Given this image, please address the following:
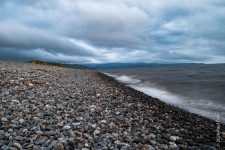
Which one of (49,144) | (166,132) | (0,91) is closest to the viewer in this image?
(49,144)

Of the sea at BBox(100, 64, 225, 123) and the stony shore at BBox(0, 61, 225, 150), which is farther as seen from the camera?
the sea at BBox(100, 64, 225, 123)

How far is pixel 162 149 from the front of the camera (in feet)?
19.9

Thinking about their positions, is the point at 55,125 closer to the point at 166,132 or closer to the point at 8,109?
the point at 8,109

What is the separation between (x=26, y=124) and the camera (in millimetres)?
7004

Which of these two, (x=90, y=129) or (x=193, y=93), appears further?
(x=193, y=93)

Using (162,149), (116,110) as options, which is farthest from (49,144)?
(116,110)

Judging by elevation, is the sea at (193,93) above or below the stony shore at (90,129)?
below

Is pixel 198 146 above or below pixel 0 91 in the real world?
below

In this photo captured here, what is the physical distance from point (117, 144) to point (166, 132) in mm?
2158

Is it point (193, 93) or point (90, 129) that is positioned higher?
point (90, 129)

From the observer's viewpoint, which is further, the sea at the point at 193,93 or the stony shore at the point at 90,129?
the sea at the point at 193,93

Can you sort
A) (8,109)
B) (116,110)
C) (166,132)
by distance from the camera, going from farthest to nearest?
(116,110), (8,109), (166,132)

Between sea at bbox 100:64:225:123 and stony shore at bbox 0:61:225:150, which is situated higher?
stony shore at bbox 0:61:225:150

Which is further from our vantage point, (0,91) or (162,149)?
(0,91)
